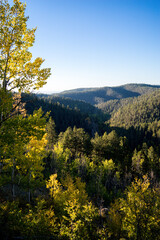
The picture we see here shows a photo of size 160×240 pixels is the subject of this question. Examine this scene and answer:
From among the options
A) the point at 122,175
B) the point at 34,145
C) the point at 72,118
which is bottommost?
the point at 122,175

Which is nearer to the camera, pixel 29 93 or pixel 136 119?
pixel 29 93

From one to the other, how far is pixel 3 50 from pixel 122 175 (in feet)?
192

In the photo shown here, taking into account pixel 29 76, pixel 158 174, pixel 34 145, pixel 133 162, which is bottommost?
pixel 158 174

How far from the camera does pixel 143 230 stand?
10.5m

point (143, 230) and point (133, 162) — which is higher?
point (143, 230)

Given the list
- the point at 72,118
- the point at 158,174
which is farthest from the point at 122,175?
the point at 72,118

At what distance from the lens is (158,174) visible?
63.8 metres

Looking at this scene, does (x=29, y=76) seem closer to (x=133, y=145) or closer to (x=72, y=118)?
(x=133, y=145)

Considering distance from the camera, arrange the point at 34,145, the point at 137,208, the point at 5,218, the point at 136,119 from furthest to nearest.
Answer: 1. the point at 136,119
2. the point at 34,145
3. the point at 137,208
4. the point at 5,218

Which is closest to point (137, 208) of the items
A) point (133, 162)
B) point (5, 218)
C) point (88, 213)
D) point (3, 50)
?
point (88, 213)

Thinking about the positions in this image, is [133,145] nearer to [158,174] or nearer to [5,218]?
[158,174]

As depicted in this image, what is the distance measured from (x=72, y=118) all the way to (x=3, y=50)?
13367 centimetres

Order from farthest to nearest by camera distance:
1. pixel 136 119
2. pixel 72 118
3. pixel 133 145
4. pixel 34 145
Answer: pixel 136 119
pixel 72 118
pixel 133 145
pixel 34 145

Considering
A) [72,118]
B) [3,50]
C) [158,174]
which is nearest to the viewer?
[3,50]
